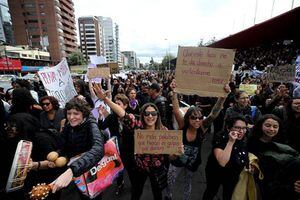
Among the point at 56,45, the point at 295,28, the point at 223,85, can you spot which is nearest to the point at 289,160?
the point at 223,85

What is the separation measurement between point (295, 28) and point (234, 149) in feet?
28.9

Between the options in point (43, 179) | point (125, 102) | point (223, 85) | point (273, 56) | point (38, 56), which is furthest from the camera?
point (38, 56)

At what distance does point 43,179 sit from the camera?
2.30 metres

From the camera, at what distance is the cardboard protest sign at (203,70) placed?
2.63m

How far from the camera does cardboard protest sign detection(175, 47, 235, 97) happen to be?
2.63 metres

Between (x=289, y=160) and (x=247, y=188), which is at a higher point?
(x=289, y=160)

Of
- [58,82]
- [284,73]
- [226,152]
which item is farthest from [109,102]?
[284,73]

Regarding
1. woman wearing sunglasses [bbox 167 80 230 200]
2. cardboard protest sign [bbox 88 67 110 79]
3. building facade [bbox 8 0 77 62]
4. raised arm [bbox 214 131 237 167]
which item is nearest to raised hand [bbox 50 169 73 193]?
woman wearing sunglasses [bbox 167 80 230 200]

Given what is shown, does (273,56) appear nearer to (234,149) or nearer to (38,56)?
(234,149)

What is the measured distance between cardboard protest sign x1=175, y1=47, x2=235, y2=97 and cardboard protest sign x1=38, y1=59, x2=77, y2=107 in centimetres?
288

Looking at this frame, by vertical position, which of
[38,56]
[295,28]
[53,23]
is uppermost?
[53,23]

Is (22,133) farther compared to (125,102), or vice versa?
(125,102)

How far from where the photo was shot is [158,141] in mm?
2377

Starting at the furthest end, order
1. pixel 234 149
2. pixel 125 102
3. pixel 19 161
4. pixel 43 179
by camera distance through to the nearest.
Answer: pixel 125 102
pixel 234 149
pixel 43 179
pixel 19 161
